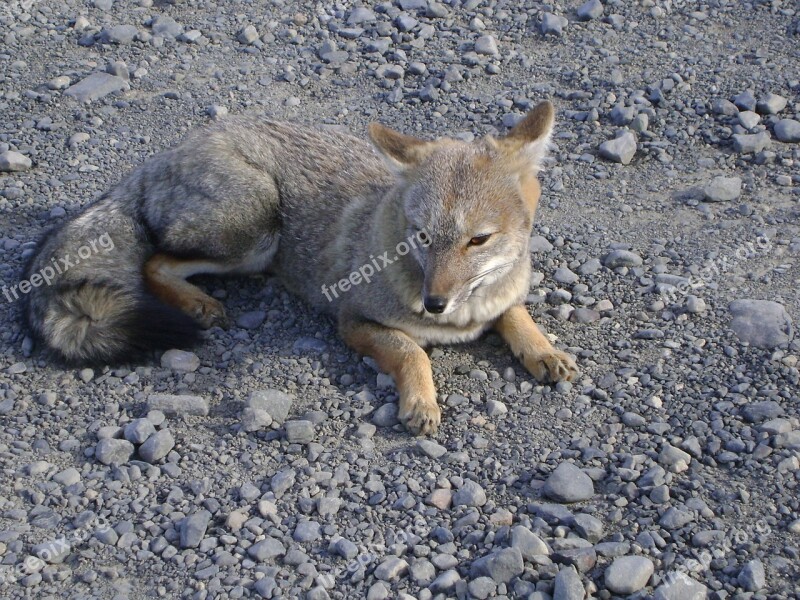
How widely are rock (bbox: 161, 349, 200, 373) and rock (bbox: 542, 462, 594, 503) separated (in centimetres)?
234

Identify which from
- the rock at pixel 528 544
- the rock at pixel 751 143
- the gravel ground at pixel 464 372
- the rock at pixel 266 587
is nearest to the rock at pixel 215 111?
the gravel ground at pixel 464 372

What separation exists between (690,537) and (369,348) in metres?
2.30

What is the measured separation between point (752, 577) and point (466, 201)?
8.05 ft

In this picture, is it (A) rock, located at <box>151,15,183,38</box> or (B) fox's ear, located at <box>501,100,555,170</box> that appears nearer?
(B) fox's ear, located at <box>501,100,555,170</box>

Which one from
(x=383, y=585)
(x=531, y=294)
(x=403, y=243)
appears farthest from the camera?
(x=531, y=294)

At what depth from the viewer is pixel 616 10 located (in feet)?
32.1

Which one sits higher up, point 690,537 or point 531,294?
point 690,537

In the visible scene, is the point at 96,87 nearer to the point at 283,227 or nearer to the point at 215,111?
the point at 215,111

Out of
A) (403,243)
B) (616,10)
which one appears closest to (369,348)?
(403,243)

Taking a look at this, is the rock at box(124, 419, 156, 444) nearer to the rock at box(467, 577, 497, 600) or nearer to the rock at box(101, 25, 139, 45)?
the rock at box(467, 577, 497, 600)

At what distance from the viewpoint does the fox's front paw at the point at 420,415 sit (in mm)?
5176

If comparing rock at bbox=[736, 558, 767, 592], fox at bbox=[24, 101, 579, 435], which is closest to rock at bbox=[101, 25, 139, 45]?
fox at bbox=[24, 101, 579, 435]

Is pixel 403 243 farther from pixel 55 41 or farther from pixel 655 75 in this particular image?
pixel 55 41

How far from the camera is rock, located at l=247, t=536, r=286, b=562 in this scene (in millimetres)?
4332
